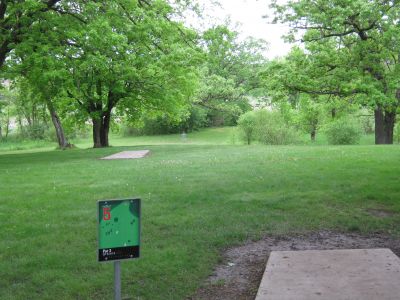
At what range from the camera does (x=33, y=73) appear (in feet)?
56.2

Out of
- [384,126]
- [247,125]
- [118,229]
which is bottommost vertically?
[118,229]

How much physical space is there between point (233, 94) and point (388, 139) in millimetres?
21002

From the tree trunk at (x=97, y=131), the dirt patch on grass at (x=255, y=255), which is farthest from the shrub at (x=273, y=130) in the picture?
the dirt patch on grass at (x=255, y=255)

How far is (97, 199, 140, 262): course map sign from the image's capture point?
140 inches

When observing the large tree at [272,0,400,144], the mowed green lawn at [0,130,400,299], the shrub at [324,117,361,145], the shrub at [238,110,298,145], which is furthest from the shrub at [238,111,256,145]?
the mowed green lawn at [0,130,400,299]

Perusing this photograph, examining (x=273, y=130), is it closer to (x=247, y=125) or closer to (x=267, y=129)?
(x=267, y=129)

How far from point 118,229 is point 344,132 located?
89.3 ft

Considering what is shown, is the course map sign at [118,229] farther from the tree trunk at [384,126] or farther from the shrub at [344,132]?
the shrub at [344,132]

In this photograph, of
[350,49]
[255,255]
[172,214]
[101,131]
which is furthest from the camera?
[101,131]

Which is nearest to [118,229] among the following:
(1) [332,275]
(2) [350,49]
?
(1) [332,275]

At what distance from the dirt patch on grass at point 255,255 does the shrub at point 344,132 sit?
23.6 m

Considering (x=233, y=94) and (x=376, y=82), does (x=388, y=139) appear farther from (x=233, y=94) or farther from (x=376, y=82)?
(x=233, y=94)

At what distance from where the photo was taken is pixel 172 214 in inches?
292

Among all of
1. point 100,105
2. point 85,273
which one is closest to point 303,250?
point 85,273
